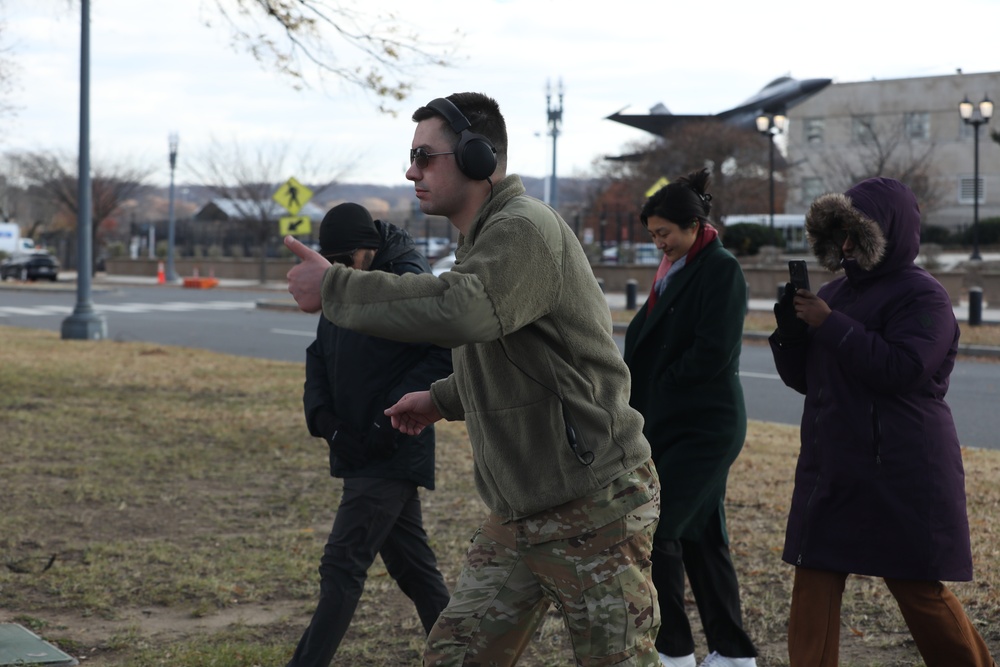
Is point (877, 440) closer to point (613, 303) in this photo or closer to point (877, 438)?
point (877, 438)

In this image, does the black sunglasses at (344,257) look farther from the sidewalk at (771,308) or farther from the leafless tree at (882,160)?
the leafless tree at (882,160)

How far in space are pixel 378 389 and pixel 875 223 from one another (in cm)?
174

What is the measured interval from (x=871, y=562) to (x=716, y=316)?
113 cm

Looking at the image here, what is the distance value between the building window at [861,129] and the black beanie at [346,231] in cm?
5210

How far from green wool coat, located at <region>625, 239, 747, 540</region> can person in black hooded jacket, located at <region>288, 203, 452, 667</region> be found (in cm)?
81

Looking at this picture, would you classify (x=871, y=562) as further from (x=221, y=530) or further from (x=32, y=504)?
(x=32, y=504)

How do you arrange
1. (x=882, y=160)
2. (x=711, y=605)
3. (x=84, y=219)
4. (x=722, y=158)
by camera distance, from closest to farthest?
(x=711, y=605) < (x=84, y=219) < (x=882, y=160) < (x=722, y=158)

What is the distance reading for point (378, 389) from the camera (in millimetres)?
4152

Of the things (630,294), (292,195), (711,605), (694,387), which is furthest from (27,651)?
(630,294)

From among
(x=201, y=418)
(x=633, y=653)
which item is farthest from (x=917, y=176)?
(x=633, y=653)

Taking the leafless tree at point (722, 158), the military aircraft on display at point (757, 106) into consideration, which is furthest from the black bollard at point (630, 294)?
the military aircraft on display at point (757, 106)

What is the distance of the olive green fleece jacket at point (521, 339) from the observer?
2477 mm

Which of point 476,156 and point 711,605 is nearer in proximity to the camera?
point 476,156

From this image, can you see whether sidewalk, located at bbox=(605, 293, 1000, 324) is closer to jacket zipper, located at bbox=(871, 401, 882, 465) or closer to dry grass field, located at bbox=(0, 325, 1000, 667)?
dry grass field, located at bbox=(0, 325, 1000, 667)
